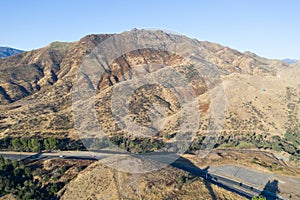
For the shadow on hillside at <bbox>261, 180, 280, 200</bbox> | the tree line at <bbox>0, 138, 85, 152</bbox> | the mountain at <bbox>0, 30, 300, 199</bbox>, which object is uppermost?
the mountain at <bbox>0, 30, 300, 199</bbox>

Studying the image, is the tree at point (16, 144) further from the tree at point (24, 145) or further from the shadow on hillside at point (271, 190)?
the shadow on hillside at point (271, 190)

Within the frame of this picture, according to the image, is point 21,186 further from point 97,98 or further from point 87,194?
point 97,98

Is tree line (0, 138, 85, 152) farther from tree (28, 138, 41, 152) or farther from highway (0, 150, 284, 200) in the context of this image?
highway (0, 150, 284, 200)

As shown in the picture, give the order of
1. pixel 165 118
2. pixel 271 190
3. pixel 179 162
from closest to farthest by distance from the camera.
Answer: pixel 271 190
pixel 179 162
pixel 165 118

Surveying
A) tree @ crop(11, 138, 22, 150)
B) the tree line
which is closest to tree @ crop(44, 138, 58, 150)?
the tree line

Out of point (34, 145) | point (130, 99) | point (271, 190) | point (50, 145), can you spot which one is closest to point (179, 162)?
point (271, 190)

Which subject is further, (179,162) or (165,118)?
(165,118)

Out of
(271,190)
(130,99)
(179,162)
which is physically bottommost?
(179,162)

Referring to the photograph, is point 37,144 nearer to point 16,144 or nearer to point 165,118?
point 16,144
